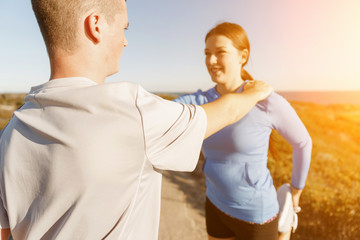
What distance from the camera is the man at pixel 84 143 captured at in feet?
2.38

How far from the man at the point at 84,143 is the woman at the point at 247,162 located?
3.06ft

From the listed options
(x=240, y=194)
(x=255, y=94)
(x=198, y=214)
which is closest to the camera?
(x=255, y=94)

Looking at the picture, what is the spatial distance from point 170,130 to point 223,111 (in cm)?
30

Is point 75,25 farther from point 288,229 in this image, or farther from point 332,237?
point 332,237

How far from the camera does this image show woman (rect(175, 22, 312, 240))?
1728 mm

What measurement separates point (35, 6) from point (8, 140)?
601mm

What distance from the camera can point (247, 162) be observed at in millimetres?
1783

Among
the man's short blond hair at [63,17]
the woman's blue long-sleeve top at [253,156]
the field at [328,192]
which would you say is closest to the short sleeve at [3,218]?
the man's short blond hair at [63,17]

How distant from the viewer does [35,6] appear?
0.95m

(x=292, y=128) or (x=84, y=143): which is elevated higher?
(x=84, y=143)

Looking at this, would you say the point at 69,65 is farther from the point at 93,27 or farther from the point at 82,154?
the point at 82,154

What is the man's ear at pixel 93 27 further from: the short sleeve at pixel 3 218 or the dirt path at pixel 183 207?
the dirt path at pixel 183 207

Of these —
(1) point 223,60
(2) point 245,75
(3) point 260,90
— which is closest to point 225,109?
(3) point 260,90

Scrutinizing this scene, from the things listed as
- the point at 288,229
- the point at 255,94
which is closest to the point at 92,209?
the point at 255,94
